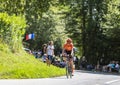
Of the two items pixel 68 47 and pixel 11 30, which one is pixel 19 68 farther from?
pixel 11 30

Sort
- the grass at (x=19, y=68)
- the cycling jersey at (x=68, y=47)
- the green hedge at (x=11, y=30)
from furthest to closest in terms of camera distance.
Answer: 1. the green hedge at (x=11, y=30)
2. the cycling jersey at (x=68, y=47)
3. the grass at (x=19, y=68)

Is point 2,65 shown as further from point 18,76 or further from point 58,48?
point 58,48

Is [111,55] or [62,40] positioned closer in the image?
[111,55]

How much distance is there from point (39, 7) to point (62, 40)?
44029 mm

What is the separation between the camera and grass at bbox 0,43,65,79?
18750mm

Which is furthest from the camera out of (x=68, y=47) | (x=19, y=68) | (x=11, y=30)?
(x=11, y=30)

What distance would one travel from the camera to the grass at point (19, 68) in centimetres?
1875

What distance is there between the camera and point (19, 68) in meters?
20.6

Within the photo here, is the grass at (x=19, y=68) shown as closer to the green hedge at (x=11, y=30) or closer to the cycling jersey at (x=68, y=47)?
the green hedge at (x=11, y=30)

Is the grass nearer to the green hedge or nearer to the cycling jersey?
Result: the green hedge

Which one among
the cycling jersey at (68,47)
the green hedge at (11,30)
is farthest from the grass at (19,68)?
the cycling jersey at (68,47)

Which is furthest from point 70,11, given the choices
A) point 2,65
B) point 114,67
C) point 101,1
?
point 2,65

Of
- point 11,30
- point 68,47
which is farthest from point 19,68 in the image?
point 11,30

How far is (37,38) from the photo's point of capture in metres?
67.6
